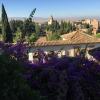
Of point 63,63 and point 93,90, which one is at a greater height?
point 63,63

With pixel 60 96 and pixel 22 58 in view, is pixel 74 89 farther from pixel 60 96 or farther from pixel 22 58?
pixel 22 58

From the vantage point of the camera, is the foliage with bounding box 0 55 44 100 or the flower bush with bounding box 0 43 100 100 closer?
the foliage with bounding box 0 55 44 100

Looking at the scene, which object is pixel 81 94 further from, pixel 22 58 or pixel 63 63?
pixel 22 58

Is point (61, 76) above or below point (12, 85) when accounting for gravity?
below

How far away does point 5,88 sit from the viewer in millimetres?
2980

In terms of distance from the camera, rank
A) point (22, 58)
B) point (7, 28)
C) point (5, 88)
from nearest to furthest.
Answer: point (5, 88)
point (22, 58)
point (7, 28)

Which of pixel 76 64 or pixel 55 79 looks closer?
pixel 55 79

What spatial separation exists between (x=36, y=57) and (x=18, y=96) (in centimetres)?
147

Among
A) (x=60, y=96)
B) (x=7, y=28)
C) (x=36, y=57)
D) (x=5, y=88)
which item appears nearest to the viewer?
(x=5, y=88)

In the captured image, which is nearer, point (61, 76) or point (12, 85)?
point (12, 85)

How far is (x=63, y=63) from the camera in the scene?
14.1 feet

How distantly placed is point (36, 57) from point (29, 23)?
0.45 m

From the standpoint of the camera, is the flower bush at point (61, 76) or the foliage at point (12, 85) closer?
the foliage at point (12, 85)

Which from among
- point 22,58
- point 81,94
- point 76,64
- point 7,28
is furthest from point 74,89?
point 7,28
